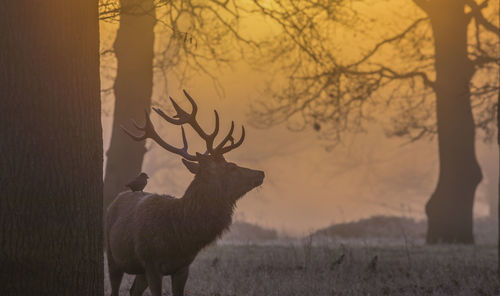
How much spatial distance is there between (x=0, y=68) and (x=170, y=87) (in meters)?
10.0

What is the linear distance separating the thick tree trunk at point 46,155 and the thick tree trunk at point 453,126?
43.7ft

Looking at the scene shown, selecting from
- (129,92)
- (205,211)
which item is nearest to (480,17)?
(129,92)

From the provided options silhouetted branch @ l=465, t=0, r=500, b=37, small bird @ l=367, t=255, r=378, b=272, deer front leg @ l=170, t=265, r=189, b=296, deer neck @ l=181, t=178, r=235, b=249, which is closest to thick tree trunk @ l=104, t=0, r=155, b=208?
small bird @ l=367, t=255, r=378, b=272

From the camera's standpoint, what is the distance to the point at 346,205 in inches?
1900

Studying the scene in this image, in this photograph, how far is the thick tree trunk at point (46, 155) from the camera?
221 inches

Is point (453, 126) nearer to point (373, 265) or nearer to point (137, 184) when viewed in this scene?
point (373, 265)

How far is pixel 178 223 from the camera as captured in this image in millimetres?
7785

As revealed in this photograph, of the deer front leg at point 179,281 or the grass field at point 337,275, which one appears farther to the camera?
the grass field at point 337,275

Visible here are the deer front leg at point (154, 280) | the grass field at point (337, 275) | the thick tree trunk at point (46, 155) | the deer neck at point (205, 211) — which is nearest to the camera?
the thick tree trunk at point (46, 155)

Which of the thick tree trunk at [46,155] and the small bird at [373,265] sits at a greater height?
the thick tree trunk at [46,155]

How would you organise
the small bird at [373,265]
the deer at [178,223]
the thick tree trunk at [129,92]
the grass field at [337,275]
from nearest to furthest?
the deer at [178,223], the grass field at [337,275], the small bird at [373,265], the thick tree trunk at [129,92]

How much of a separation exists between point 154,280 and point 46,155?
2359 millimetres

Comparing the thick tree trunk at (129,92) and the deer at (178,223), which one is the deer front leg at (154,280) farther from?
the thick tree trunk at (129,92)

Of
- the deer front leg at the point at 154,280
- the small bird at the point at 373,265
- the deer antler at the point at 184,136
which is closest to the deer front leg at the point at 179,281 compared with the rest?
the deer front leg at the point at 154,280
